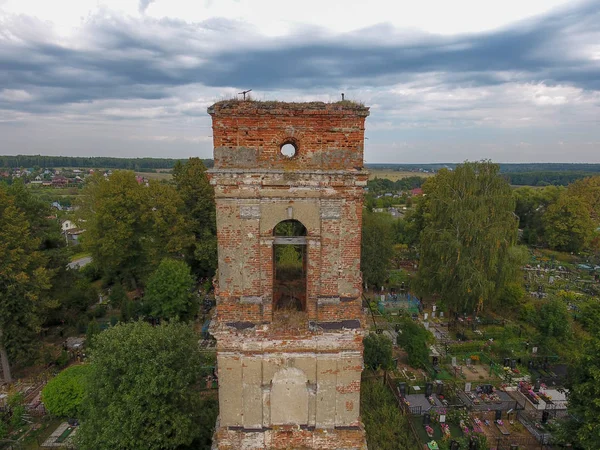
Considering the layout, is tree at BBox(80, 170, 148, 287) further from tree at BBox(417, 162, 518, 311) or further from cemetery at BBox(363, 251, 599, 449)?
tree at BBox(417, 162, 518, 311)

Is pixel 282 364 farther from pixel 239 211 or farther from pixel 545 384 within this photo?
pixel 545 384

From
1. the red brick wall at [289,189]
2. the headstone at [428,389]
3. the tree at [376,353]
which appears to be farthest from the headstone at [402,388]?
the red brick wall at [289,189]

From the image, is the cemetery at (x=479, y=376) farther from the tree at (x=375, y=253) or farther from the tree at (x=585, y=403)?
the tree at (x=375, y=253)

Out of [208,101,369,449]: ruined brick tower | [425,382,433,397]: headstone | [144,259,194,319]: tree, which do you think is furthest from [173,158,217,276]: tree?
[208,101,369,449]: ruined brick tower

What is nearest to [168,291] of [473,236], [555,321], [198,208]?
[198,208]

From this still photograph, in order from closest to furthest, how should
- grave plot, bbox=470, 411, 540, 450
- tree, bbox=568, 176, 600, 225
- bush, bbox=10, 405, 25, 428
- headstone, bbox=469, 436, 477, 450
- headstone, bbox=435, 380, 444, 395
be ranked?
headstone, bbox=469, 436, 477, 450, grave plot, bbox=470, 411, 540, 450, bush, bbox=10, 405, 25, 428, headstone, bbox=435, 380, 444, 395, tree, bbox=568, 176, 600, 225
